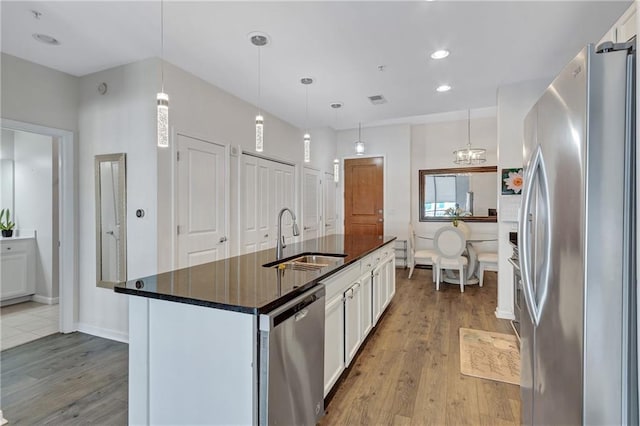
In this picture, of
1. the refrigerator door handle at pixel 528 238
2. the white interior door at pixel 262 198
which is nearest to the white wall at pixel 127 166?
the white interior door at pixel 262 198

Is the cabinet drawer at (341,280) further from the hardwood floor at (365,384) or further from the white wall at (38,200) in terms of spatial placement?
the white wall at (38,200)

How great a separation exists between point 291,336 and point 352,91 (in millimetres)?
3285

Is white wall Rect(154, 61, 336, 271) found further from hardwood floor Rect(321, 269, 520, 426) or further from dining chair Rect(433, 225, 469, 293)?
dining chair Rect(433, 225, 469, 293)

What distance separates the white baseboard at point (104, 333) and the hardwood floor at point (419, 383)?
2.22m

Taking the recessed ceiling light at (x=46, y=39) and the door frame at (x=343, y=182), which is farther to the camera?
the door frame at (x=343, y=182)

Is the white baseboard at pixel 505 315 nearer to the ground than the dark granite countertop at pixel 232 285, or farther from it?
nearer to the ground

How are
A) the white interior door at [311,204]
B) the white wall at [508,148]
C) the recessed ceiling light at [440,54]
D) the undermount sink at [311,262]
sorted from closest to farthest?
the undermount sink at [311,262], the recessed ceiling light at [440,54], the white wall at [508,148], the white interior door at [311,204]

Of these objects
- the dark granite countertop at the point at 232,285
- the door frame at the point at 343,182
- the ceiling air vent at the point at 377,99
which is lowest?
the dark granite countertop at the point at 232,285

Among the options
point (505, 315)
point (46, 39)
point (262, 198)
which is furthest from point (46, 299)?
point (505, 315)

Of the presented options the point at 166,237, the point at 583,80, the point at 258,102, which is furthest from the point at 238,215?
the point at 583,80

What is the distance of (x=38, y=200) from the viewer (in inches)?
165

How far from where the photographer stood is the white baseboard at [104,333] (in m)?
3.10

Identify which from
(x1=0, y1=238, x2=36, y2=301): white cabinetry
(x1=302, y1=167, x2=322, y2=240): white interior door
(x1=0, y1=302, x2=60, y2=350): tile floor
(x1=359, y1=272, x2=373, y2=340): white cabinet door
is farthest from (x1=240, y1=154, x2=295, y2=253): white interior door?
(x1=0, y1=238, x2=36, y2=301): white cabinetry

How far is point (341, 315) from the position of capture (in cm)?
217
